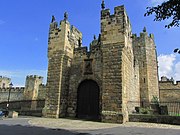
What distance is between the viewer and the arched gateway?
39.9 feet

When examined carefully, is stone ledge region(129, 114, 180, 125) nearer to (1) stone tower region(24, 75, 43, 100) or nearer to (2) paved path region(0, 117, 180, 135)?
(2) paved path region(0, 117, 180, 135)

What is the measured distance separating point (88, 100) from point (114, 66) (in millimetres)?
3140

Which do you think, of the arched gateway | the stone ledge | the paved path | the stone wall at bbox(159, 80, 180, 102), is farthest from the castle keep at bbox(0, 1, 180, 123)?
the stone wall at bbox(159, 80, 180, 102)

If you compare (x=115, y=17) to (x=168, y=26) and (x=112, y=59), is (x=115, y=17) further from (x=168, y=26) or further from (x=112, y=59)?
(x=168, y=26)

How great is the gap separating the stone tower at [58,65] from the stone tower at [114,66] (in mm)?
3062

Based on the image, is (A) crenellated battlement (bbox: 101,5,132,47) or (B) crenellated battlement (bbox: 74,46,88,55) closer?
(A) crenellated battlement (bbox: 101,5,132,47)

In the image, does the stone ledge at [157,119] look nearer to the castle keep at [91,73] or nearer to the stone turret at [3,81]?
the castle keep at [91,73]

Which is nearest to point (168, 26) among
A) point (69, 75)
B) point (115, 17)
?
point (115, 17)

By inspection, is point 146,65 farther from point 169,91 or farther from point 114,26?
point 114,26

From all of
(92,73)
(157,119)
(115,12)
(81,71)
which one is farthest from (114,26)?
(157,119)

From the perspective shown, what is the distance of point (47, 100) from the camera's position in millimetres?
12930

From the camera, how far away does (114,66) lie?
11.3m

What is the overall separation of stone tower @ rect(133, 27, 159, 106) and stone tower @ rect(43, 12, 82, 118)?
8.75m

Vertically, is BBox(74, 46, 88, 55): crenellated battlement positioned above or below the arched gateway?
above
